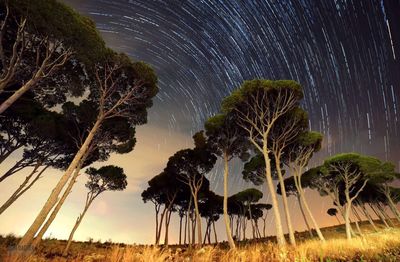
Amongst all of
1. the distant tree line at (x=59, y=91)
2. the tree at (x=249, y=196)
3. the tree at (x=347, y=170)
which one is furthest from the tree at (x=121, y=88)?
the tree at (x=249, y=196)

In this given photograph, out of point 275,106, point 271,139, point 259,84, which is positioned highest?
point 259,84

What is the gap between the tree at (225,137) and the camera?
2165 cm

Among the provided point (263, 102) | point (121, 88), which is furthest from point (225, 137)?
point (121, 88)

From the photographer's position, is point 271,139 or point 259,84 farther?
point 271,139

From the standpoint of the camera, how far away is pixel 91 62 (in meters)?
14.7

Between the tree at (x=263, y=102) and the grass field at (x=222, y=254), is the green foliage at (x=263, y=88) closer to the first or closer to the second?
the tree at (x=263, y=102)

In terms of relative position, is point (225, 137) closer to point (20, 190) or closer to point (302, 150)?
point (302, 150)

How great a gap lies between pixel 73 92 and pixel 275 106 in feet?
48.6

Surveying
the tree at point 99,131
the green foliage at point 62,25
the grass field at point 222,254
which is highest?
the green foliage at point 62,25

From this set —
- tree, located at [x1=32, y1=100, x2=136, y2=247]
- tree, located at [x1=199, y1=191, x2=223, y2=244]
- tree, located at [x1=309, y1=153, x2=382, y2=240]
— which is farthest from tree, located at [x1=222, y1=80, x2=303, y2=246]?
tree, located at [x1=199, y1=191, x2=223, y2=244]

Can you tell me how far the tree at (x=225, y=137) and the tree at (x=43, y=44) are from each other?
36.2ft

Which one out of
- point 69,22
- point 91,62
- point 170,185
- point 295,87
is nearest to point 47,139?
point 91,62

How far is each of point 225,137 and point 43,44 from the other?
50.8 feet

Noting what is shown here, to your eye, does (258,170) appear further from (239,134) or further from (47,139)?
(47,139)
